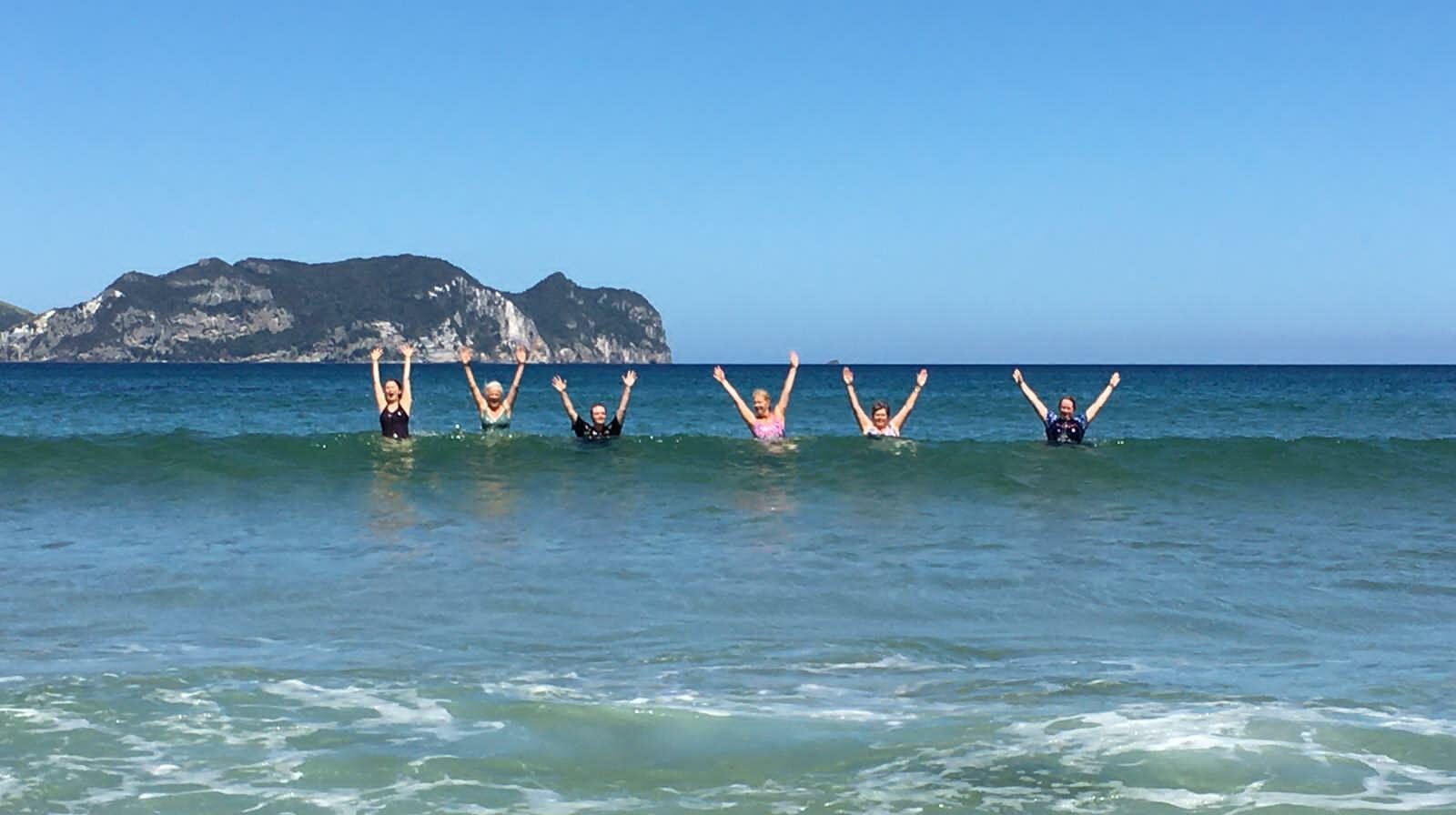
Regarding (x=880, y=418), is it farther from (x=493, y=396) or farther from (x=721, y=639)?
(x=721, y=639)

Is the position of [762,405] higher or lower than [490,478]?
higher

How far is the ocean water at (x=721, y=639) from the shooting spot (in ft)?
19.1

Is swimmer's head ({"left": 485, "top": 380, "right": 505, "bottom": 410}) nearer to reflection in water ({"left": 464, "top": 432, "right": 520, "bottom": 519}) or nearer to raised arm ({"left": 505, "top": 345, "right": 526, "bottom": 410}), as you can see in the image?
raised arm ({"left": 505, "top": 345, "right": 526, "bottom": 410})

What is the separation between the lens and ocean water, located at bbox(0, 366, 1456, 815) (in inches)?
229

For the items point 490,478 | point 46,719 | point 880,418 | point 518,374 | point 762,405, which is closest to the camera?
point 46,719

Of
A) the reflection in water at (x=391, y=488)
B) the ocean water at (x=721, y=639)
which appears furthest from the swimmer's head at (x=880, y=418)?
the reflection in water at (x=391, y=488)

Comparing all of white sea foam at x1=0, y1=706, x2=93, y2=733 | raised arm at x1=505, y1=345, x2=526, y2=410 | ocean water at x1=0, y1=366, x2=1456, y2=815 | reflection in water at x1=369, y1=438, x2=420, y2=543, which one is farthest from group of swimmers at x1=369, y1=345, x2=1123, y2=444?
white sea foam at x1=0, y1=706, x2=93, y2=733

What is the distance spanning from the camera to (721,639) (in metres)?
8.38

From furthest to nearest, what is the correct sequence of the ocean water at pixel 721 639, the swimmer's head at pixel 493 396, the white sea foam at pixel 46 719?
1. the swimmer's head at pixel 493 396
2. the white sea foam at pixel 46 719
3. the ocean water at pixel 721 639

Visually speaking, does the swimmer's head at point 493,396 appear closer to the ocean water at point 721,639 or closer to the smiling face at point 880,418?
the ocean water at point 721,639

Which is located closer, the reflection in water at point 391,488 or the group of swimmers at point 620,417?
the reflection in water at point 391,488

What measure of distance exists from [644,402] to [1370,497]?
4051cm

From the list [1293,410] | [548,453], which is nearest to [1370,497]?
[548,453]

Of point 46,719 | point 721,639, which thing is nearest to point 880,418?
point 721,639
